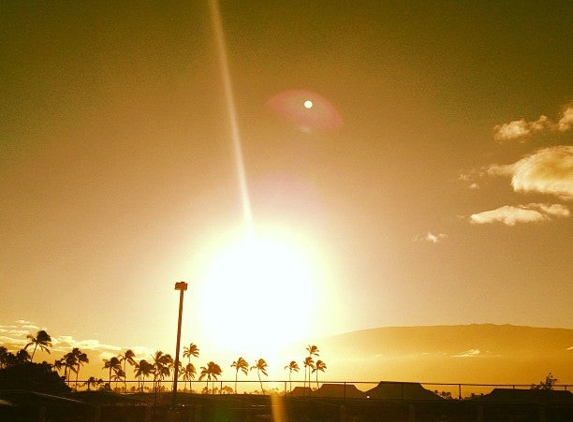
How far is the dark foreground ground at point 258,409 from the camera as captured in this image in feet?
99.3

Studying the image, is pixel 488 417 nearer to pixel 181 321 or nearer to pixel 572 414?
pixel 572 414

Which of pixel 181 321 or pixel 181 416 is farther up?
pixel 181 321

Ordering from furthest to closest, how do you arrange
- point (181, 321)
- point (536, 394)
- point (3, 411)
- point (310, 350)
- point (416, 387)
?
point (310, 350) → point (416, 387) → point (536, 394) → point (181, 321) → point (3, 411)

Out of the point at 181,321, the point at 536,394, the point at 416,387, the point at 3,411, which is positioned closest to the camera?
the point at 3,411

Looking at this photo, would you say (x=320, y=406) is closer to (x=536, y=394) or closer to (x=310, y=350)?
(x=536, y=394)

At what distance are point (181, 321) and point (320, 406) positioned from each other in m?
19.9

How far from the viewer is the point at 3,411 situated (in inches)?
1167

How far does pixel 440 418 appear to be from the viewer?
144 ft

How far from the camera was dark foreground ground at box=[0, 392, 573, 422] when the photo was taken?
30281 millimetres

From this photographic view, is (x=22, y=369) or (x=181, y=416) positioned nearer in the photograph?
(x=181, y=416)

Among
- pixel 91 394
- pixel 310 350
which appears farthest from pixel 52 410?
pixel 310 350

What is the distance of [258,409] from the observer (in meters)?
37.7

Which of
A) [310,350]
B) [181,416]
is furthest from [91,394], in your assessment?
[310,350]

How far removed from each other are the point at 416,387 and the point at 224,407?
1332 inches
